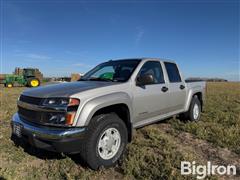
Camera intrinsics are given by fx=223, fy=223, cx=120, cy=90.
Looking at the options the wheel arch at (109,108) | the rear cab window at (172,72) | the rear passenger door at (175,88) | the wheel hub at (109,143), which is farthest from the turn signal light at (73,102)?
the rear cab window at (172,72)

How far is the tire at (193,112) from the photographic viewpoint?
248 inches

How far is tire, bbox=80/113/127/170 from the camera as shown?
330cm

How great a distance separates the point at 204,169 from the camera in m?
3.57

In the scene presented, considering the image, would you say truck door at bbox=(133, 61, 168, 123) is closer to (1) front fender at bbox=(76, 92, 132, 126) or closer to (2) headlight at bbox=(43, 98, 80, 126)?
(1) front fender at bbox=(76, 92, 132, 126)

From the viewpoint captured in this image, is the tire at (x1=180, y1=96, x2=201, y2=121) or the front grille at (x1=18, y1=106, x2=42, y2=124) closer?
the front grille at (x1=18, y1=106, x2=42, y2=124)

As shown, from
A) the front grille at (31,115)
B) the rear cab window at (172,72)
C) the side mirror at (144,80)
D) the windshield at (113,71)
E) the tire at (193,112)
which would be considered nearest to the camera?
the front grille at (31,115)

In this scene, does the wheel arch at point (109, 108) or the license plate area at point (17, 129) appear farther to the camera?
the license plate area at point (17, 129)

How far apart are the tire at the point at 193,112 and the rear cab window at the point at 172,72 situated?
98cm

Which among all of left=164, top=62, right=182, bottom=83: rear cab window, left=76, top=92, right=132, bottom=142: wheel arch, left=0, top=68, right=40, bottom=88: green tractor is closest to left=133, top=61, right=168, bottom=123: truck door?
left=76, top=92, right=132, bottom=142: wheel arch

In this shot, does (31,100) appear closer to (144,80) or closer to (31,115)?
(31,115)

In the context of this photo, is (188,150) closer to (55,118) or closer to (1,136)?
(55,118)

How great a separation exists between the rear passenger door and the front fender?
5.88 feet

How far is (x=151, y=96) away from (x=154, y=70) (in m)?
0.75

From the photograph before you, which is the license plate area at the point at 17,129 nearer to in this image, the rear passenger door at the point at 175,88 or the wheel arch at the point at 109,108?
the wheel arch at the point at 109,108
